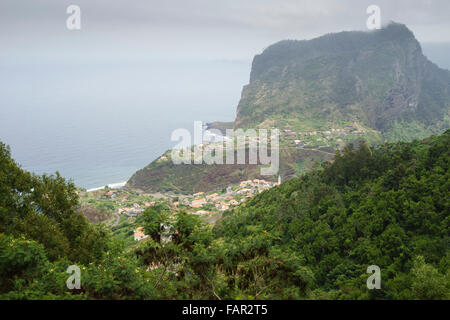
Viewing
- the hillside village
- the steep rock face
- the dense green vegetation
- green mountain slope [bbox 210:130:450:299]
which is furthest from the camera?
the steep rock face

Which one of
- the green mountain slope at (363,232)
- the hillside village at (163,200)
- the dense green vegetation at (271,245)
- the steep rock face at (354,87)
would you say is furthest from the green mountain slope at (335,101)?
the dense green vegetation at (271,245)

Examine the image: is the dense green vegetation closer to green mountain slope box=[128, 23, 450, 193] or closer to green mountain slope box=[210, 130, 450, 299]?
green mountain slope box=[210, 130, 450, 299]

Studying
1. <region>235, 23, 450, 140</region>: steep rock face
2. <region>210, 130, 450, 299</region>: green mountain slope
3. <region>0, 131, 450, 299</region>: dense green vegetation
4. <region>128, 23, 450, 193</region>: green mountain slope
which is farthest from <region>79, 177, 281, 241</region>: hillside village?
<region>235, 23, 450, 140</region>: steep rock face

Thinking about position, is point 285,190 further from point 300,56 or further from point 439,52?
point 439,52

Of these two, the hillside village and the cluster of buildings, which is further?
the cluster of buildings

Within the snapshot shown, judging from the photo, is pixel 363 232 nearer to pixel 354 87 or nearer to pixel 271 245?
pixel 271 245

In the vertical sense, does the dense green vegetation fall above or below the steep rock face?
below

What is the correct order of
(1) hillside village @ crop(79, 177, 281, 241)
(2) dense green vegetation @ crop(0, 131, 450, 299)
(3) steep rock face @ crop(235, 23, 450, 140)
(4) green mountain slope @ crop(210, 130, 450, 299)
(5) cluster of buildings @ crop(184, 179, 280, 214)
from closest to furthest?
(2) dense green vegetation @ crop(0, 131, 450, 299), (4) green mountain slope @ crop(210, 130, 450, 299), (1) hillside village @ crop(79, 177, 281, 241), (5) cluster of buildings @ crop(184, 179, 280, 214), (3) steep rock face @ crop(235, 23, 450, 140)
